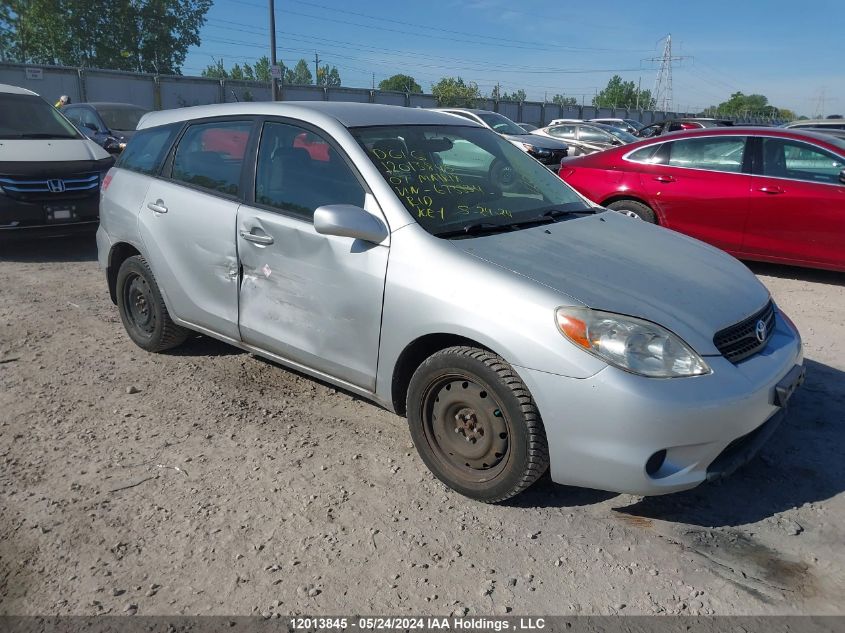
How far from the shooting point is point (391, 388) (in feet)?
10.7

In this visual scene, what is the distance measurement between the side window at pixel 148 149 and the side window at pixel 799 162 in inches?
220

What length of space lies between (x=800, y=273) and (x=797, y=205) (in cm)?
107

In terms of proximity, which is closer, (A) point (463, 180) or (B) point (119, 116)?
(A) point (463, 180)

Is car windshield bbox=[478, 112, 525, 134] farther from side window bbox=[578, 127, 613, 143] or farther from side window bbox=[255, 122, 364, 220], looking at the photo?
side window bbox=[255, 122, 364, 220]

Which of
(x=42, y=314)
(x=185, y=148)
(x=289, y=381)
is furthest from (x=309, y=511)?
(x=42, y=314)

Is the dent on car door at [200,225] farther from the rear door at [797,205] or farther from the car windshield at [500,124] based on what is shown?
the car windshield at [500,124]

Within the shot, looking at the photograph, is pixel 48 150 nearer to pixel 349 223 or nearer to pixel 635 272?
pixel 349 223

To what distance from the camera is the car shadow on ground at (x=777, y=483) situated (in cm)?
303

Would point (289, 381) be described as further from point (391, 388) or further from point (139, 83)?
point (139, 83)

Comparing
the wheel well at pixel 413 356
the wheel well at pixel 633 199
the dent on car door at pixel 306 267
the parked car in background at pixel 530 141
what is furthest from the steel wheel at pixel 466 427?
the parked car in background at pixel 530 141

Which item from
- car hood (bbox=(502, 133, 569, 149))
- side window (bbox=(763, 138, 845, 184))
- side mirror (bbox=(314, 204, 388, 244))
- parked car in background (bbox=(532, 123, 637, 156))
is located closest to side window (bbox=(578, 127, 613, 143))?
parked car in background (bbox=(532, 123, 637, 156))

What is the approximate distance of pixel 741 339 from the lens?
2982 mm

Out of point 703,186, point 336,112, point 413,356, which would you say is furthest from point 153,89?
point 413,356

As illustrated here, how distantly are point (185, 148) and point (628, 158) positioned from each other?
513 centimetres
